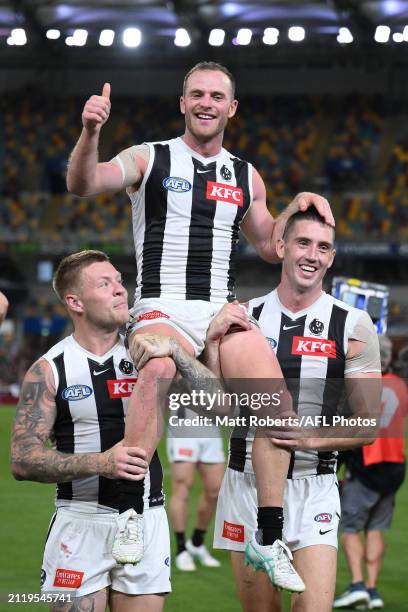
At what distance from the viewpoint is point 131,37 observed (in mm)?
26375

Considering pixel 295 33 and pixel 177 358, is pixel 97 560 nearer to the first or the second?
pixel 177 358

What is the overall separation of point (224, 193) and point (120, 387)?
1.04 m

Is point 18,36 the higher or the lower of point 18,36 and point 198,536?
the higher

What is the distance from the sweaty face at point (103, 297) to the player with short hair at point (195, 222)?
0.46 feet

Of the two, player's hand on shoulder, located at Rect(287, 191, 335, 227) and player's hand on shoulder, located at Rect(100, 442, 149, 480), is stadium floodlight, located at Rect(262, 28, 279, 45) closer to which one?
player's hand on shoulder, located at Rect(287, 191, 335, 227)

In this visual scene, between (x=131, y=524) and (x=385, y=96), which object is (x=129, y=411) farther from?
(x=385, y=96)

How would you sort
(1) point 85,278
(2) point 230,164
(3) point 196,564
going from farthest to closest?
(3) point 196,564 → (2) point 230,164 → (1) point 85,278

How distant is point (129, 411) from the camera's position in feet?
14.4

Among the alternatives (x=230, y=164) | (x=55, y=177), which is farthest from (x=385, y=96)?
(x=230, y=164)

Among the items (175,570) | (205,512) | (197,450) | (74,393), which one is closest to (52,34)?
(197,450)

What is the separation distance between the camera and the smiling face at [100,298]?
460cm

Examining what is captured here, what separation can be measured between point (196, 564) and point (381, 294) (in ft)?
12.2

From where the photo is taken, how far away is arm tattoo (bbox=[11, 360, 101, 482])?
14.5 ft

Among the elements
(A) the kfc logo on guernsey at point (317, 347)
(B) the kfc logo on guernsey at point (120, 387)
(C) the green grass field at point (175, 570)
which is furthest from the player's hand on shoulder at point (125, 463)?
(C) the green grass field at point (175, 570)
